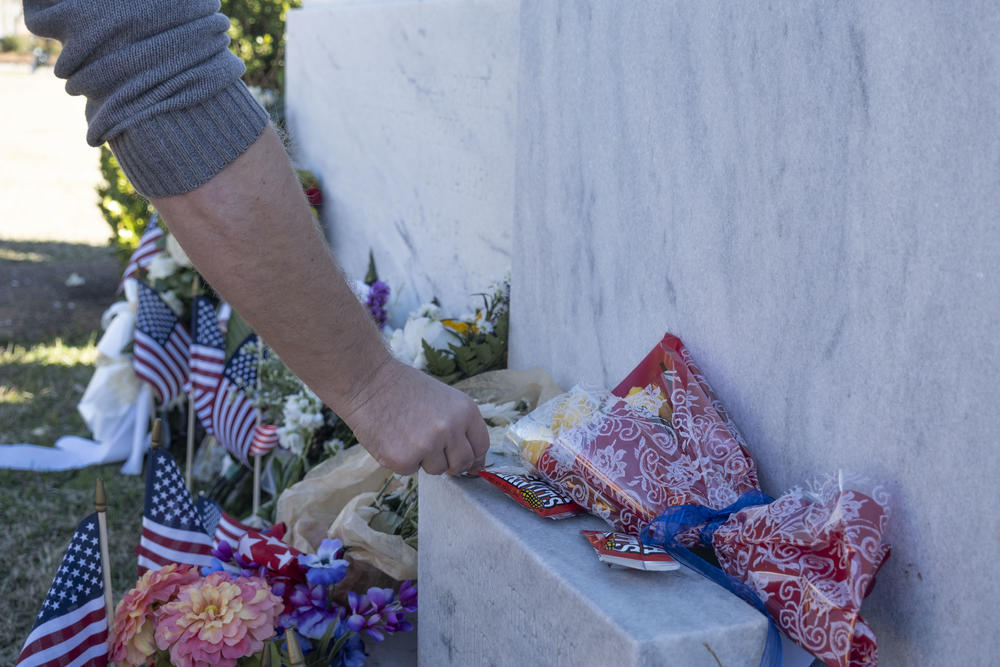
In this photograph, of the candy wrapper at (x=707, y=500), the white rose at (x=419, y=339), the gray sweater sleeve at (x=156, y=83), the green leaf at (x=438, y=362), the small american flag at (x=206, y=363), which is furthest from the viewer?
the small american flag at (x=206, y=363)

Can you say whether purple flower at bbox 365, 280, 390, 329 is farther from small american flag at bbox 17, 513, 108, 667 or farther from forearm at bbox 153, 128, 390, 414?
forearm at bbox 153, 128, 390, 414

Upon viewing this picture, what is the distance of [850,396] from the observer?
4.75 ft

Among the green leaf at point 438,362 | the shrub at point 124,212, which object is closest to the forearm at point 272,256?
the green leaf at point 438,362

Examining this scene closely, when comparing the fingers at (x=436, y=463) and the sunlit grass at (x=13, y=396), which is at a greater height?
the fingers at (x=436, y=463)

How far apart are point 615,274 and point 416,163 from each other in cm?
152

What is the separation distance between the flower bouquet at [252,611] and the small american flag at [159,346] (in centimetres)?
189

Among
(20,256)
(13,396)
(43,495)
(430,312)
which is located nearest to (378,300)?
(430,312)

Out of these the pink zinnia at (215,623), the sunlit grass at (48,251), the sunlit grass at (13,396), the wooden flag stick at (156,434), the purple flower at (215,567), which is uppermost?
the wooden flag stick at (156,434)

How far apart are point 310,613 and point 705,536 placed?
0.82 meters

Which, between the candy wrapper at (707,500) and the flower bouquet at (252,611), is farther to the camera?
the flower bouquet at (252,611)

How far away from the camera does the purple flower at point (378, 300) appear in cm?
313

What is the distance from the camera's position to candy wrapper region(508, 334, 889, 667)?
4.25 feet

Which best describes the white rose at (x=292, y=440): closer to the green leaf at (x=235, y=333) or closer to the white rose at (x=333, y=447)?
the white rose at (x=333, y=447)

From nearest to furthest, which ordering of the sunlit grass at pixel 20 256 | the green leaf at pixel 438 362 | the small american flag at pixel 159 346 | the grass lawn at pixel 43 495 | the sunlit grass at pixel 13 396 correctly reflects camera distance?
the green leaf at pixel 438 362
the grass lawn at pixel 43 495
the small american flag at pixel 159 346
the sunlit grass at pixel 13 396
the sunlit grass at pixel 20 256
